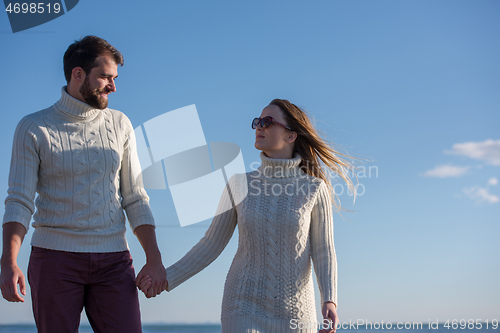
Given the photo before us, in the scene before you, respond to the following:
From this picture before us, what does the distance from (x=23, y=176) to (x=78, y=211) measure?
383 mm

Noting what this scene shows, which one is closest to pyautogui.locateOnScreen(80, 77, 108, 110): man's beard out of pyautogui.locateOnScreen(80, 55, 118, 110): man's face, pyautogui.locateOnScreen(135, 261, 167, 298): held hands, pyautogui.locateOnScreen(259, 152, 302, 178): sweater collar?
pyautogui.locateOnScreen(80, 55, 118, 110): man's face

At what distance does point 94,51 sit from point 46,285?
1.48 meters

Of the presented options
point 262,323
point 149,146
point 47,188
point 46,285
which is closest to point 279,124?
point 149,146

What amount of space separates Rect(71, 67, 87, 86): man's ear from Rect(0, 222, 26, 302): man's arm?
3.28 ft

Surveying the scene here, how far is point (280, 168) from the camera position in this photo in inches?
140

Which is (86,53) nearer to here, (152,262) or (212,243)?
(152,262)

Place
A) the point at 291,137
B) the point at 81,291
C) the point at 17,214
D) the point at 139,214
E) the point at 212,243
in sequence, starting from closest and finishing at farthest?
the point at 17,214, the point at 81,291, the point at 139,214, the point at 212,243, the point at 291,137

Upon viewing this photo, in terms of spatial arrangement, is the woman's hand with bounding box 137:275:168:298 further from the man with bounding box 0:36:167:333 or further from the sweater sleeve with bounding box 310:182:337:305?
the sweater sleeve with bounding box 310:182:337:305

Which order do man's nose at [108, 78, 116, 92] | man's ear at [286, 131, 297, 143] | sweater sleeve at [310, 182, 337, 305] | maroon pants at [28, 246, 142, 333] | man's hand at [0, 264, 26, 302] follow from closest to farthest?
man's hand at [0, 264, 26, 302] → maroon pants at [28, 246, 142, 333] → man's nose at [108, 78, 116, 92] → sweater sleeve at [310, 182, 337, 305] → man's ear at [286, 131, 297, 143]

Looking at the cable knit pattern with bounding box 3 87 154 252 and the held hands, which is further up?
the cable knit pattern with bounding box 3 87 154 252

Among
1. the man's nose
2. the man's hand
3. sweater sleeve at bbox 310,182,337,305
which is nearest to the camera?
the man's hand

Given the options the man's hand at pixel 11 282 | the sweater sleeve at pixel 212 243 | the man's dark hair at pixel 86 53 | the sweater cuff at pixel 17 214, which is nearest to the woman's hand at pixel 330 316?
the sweater sleeve at pixel 212 243

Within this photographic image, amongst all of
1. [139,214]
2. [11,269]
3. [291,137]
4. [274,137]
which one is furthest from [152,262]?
[291,137]

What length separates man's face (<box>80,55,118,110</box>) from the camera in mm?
3102
